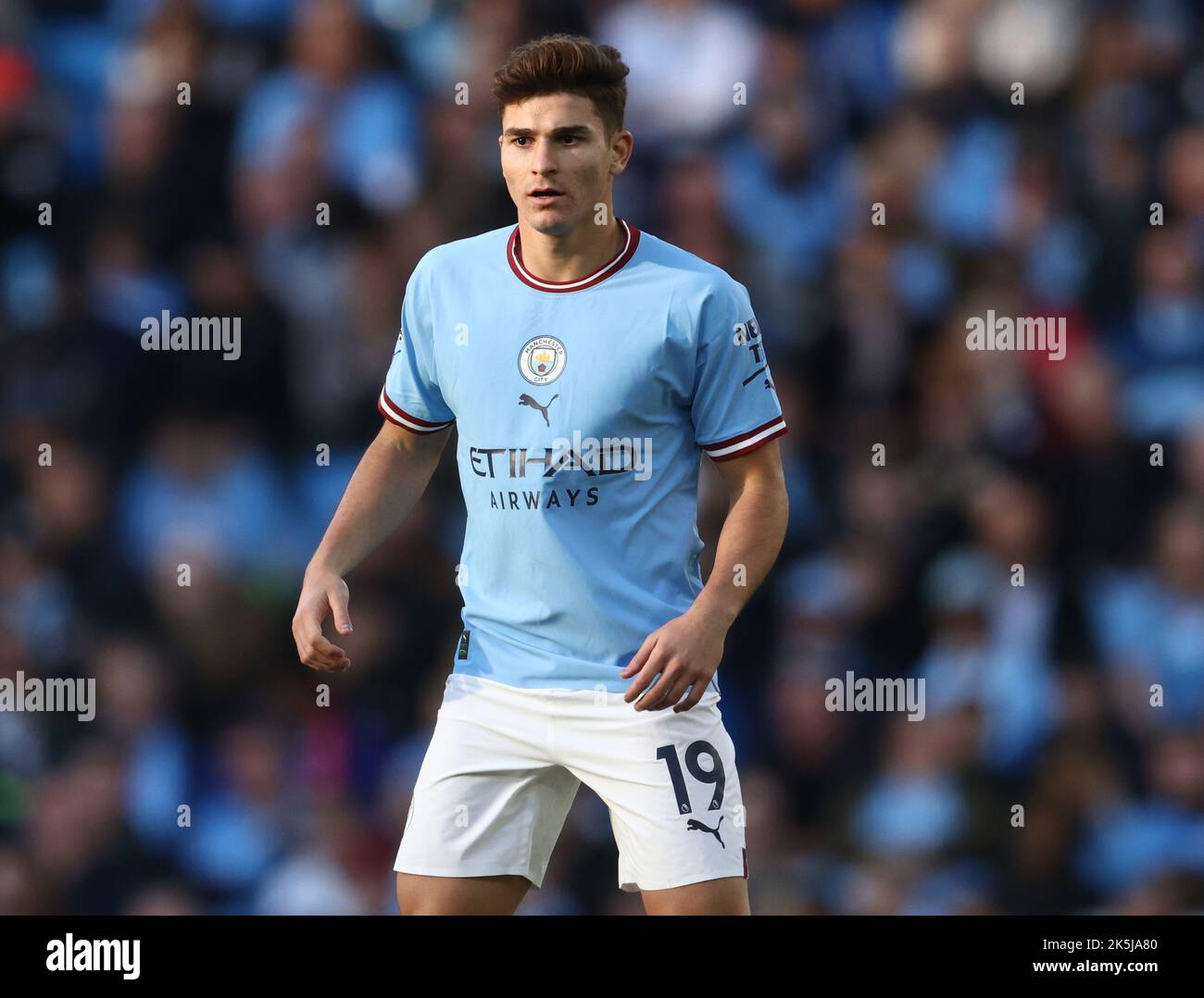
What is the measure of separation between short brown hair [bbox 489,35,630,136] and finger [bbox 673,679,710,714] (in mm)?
1148

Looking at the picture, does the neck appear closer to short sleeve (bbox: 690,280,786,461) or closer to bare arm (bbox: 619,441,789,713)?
short sleeve (bbox: 690,280,786,461)

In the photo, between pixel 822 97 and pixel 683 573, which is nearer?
pixel 683 573

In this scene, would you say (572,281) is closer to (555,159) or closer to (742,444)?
(555,159)

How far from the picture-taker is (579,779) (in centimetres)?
318

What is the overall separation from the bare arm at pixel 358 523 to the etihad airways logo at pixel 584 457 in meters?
0.35

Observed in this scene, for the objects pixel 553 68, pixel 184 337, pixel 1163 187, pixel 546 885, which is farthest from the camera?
pixel 1163 187

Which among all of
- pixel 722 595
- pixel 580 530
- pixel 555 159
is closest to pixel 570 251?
pixel 555 159

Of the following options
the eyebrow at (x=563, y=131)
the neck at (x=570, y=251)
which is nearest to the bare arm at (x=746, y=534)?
the neck at (x=570, y=251)

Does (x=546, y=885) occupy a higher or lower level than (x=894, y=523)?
lower

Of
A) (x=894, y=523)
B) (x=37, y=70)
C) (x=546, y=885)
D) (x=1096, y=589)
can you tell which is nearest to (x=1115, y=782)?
(x=1096, y=589)

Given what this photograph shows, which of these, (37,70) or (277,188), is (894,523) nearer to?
(277,188)

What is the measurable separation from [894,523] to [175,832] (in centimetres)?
254

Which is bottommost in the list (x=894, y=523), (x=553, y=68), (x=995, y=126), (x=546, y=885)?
(x=546, y=885)

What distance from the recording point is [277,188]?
212 inches
